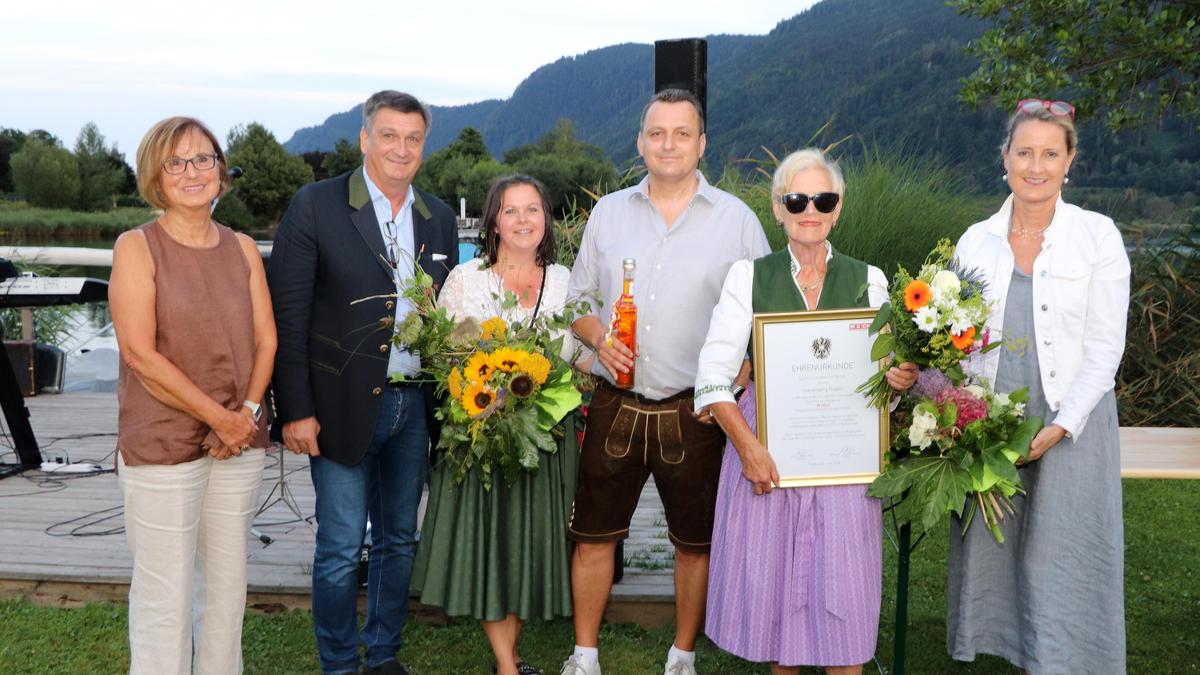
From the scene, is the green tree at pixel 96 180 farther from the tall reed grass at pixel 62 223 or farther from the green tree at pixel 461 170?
the green tree at pixel 461 170

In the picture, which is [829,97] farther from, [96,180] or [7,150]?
[7,150]

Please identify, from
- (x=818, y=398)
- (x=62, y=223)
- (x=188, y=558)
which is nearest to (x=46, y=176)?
(x=62, y=223)

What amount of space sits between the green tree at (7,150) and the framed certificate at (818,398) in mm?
72292

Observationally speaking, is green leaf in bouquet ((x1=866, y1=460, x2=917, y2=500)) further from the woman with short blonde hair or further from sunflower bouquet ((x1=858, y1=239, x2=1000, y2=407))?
the woman with short blonde hair

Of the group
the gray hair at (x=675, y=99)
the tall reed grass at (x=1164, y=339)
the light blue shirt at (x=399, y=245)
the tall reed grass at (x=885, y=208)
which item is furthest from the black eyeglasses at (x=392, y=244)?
the tall reed grass at (x=1164, y=339)

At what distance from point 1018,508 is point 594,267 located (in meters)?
1.66

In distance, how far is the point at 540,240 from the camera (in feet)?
11.6

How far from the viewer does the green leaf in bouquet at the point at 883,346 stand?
116 inches

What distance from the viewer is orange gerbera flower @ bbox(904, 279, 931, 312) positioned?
9.27 feet

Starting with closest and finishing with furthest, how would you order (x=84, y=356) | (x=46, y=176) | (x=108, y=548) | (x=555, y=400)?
(x=555, y=400) < (x=108, y=548) < (x=84, y=356) < (x=46, y=176)

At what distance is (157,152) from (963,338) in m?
2.45

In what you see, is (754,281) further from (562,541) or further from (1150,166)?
(1150,166)

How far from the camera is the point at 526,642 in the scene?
166 inches

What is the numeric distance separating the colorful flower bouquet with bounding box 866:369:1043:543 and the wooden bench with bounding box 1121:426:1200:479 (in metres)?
0.67
